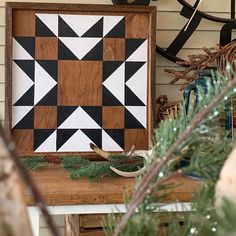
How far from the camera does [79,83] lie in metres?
1.48

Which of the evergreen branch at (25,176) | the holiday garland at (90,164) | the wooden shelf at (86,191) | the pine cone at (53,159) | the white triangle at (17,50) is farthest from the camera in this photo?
the white triangle at (17,50)

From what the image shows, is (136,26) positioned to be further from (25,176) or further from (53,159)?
(25,176)

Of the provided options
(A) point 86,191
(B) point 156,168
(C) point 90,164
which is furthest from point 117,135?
(B) point 156,168

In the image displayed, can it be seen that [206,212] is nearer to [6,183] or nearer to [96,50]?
[6,183]

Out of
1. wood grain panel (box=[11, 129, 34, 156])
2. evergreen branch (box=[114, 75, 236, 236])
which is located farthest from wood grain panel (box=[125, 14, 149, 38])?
evergreen branch (box=[114, 75, 236, 236])

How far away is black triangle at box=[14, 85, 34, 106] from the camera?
1.46 metres

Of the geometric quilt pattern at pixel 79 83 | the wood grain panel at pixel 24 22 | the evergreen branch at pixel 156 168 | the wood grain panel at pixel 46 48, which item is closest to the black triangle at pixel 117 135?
the geometric quilt pattern at pixel 79 83

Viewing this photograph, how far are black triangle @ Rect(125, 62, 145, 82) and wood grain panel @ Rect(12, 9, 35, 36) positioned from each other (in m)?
0.34

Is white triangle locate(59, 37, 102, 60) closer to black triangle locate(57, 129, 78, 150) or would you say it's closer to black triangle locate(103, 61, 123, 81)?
black triangle locate(103, 61, 123, 81)

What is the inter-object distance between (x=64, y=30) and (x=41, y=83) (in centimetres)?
19

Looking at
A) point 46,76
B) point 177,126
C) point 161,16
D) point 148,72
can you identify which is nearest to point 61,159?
point 46,76

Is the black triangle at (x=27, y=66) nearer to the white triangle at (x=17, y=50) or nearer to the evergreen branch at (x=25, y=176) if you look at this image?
the white triangle at (x=17, y=50)

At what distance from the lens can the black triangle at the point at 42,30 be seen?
1.47 meters

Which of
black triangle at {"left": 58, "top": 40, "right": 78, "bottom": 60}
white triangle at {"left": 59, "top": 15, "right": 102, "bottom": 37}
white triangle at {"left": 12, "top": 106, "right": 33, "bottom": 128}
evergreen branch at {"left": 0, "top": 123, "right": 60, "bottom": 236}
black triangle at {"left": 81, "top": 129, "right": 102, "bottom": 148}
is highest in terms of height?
white triangle at {"left": 59, "top": 15, "right": 102, "bottom": 37}
